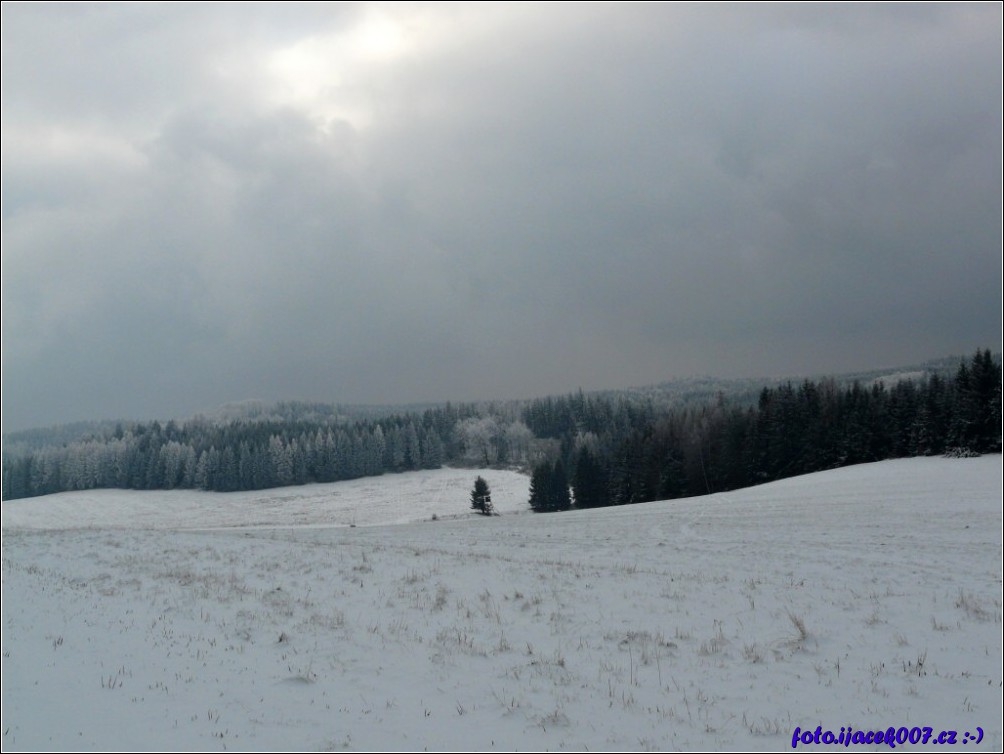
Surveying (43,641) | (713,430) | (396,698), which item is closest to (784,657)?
(396,698)

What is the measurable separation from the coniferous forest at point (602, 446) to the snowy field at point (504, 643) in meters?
39.0

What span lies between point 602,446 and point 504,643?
86324 millimetres

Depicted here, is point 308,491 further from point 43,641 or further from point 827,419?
point 43,641

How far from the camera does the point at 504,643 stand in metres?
10.9

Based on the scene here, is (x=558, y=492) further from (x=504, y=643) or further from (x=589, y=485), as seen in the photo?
(x=504, y=643)

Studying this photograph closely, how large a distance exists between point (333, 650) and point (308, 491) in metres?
111

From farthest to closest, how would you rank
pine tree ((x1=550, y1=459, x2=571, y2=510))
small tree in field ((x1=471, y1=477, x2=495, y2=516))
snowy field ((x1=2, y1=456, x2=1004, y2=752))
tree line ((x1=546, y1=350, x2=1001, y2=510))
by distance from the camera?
pine tree ((x1=550, y1=459, x2=571, y2=510)) → small tree in field ((x1=471, y1=477, x2=495, y2=516)) → tree line ((x1=546, y1=350, x2=1001, y2=510)) → snowy field ((x1=2, y1=456, x2=1004, y2=752))

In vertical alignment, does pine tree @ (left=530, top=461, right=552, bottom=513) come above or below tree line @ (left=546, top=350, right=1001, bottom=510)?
below

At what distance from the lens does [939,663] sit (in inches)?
383

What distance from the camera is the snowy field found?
789cm

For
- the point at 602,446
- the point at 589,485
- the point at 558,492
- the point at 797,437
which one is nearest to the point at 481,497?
the point at 558,492

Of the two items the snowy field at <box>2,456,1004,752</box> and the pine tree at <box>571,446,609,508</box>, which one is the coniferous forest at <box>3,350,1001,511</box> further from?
the snowy field at <box>2,456,1004,752</box>

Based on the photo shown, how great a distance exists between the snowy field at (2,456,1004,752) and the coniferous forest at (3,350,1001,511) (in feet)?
128

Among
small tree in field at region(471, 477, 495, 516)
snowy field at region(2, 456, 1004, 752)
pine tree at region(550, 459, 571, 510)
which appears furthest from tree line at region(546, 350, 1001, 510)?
snowy field at region(2, 456, 1004, 752)
